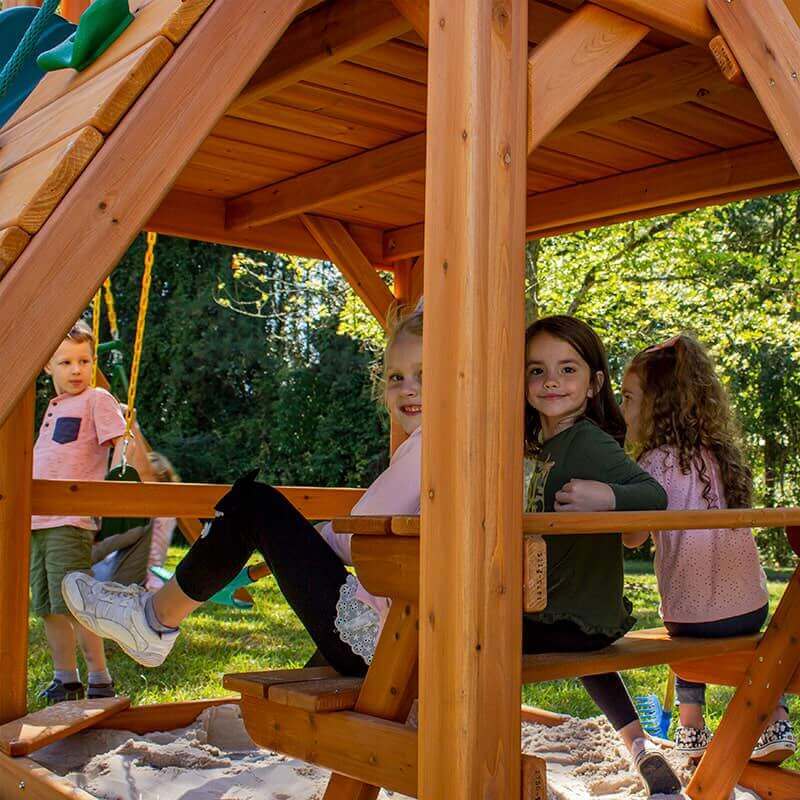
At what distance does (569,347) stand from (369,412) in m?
14.3

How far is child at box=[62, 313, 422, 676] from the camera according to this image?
307 centimetres

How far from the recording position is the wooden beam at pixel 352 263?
5.54 m

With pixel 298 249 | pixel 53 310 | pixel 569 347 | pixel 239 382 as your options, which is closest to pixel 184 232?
pixel 298 249

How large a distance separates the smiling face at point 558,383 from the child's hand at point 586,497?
0.47 metres

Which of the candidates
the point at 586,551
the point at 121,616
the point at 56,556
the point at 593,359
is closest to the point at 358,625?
the point at 586,551

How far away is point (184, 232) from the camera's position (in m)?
5.38

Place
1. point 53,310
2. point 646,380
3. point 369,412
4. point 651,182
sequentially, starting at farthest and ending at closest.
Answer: point 369,412 < point 651,182 < point 646,380 < point 53,310

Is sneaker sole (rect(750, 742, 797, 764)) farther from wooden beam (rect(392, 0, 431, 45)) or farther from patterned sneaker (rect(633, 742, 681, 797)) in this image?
wooden beam (rect(392, 0, 431, 45))

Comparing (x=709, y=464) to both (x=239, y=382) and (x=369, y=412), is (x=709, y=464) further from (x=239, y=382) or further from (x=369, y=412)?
(x=239, y=382)

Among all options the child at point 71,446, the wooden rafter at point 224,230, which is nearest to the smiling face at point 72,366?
the child at point 71,446

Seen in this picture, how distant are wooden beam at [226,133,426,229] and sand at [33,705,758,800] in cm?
220

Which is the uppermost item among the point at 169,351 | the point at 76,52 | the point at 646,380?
the point at 169,351

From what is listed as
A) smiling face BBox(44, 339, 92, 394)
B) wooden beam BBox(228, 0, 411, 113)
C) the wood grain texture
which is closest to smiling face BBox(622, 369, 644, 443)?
wooden beam BBox(228, 0, 411, 113)

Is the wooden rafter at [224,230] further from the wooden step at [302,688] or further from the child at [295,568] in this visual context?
the wooden step at [302,688]
